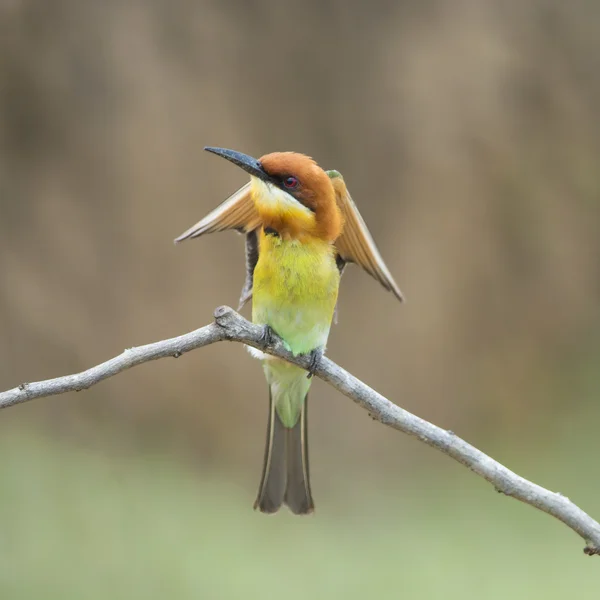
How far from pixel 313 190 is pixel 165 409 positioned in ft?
6.03

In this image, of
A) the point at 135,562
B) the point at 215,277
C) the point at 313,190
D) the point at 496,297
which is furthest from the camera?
the point at 496,297

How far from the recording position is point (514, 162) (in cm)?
323

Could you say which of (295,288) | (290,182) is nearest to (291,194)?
(290,182)

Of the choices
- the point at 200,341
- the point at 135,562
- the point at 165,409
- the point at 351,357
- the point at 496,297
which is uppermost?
the point at 496,297

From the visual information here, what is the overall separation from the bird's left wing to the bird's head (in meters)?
0.08

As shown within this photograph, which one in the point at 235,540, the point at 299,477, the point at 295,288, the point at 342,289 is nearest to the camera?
the point at 295,288

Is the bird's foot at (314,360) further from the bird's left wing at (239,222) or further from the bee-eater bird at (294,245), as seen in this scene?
the bird's left wing at (239,222)

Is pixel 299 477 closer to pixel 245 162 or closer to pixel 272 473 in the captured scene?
pixel 272 473

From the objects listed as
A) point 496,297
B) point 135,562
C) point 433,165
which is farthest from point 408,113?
point 135,562

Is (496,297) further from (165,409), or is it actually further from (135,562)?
(135,562)

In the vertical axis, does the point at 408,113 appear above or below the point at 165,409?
above

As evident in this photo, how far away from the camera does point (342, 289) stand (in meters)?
3.18

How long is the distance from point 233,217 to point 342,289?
1.64 meters

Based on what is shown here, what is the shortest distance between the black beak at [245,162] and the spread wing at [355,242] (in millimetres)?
192
